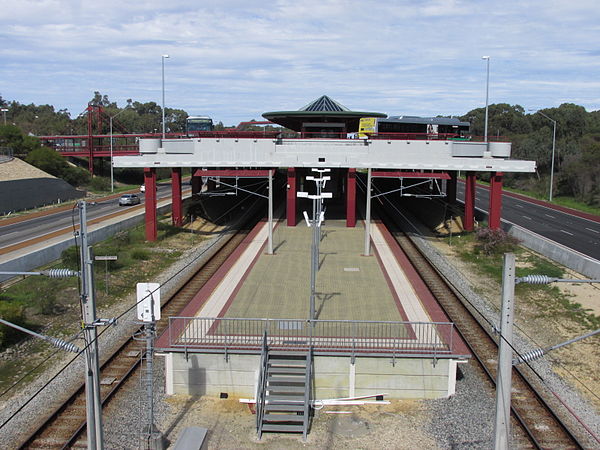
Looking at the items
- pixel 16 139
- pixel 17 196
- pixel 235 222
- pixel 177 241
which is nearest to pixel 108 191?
pixel 16 139

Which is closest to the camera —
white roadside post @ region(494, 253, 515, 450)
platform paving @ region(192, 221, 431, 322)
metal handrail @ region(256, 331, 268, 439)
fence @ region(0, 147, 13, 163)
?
white roadside post @ region(494, 253, 515, 450)

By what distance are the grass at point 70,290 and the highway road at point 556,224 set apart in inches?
863

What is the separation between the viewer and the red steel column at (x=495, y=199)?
32125 mm

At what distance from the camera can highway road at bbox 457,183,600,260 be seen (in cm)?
3303

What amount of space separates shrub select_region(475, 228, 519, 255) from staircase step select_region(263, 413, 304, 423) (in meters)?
19.9

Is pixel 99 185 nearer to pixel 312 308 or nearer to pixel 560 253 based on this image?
pixel 560 253

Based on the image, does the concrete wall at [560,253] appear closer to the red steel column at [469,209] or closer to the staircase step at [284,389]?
the red steel column at [469,209]

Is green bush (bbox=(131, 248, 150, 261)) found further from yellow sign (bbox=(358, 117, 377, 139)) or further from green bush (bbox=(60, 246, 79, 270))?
yellow sign (bbox=(358, 117, 377, 139))

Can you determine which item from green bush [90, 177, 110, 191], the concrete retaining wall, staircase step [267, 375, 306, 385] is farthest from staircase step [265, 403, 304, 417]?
green bush [90, 177, 110, 191]

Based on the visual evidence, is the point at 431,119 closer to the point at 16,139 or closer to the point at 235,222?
the point at 235,222

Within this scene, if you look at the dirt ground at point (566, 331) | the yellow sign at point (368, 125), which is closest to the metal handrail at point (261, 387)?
the dirt ground at point (566, 331)

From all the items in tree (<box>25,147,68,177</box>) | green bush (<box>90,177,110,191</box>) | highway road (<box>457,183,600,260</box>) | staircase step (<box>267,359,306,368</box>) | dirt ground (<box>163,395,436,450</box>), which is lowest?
dirt ground (<box>163,395,436,450</box>)

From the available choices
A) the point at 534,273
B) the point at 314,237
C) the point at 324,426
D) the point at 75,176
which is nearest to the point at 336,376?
the point at 324,426

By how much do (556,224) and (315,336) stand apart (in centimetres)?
3218
